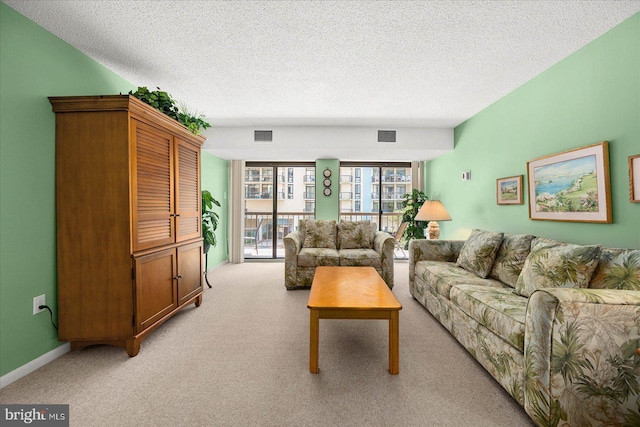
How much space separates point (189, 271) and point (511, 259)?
3.15 meters

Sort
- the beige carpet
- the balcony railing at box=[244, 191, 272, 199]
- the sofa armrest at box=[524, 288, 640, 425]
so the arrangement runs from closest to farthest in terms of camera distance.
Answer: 1. the sofa armrest at box=[524, 288, 640, 425]
2. the beige carpet
3. the balcony railing at box=[244, 191, 272, 199]

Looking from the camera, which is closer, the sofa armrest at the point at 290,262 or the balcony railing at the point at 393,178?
the sofa armrest at the point at 290,262

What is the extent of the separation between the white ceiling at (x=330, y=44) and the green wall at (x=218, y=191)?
4.73 ft

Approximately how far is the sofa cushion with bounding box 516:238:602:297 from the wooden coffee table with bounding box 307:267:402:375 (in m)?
0.98

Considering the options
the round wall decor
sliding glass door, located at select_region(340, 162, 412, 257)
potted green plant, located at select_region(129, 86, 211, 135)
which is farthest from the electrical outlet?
sliding glass door, located at select_region(340, 162, 412, 257)

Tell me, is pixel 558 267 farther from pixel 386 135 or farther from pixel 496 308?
pixel 386 135

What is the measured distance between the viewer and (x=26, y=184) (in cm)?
177

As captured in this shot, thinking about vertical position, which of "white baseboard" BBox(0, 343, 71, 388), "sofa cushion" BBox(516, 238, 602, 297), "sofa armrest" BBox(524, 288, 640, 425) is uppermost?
"sofa cushion" BBox(516, 238, 602, 297)

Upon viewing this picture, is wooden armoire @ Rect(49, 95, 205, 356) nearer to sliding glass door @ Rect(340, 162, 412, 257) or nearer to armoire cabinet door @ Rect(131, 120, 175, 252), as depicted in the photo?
armoire cabinet door @ Rect(131, 120, 175, 252)

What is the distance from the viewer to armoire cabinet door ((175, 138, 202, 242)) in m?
2.55

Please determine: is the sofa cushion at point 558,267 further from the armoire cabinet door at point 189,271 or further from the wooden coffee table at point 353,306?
the armoire cabinet door at point 189,271

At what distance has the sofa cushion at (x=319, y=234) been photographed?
415 centimetres

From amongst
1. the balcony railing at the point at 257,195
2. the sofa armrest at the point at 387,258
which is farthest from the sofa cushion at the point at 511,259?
the balcony railing at the point at 257,195

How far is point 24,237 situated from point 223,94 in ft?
7.38
